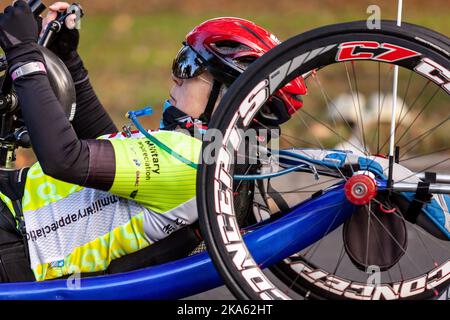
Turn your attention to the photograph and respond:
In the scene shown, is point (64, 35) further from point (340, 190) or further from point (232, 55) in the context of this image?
point (340, 190)

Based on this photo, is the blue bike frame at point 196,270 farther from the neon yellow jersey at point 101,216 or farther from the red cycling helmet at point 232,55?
the red cycling helmet at point 232,55

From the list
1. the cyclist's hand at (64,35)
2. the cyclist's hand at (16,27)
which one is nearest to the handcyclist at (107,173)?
the cyclist's hand at (16,27)

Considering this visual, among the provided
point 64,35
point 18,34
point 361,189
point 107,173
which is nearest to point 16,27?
point 18,34

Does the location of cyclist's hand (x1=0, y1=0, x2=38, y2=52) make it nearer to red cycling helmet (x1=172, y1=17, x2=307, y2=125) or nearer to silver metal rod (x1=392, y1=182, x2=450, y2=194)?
red cycling helmet (x1=172, y1=17, x2=307, y2=125)

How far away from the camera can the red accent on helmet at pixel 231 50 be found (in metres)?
3.81

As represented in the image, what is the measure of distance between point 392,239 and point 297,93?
0.68 metres

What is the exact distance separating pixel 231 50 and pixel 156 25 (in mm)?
9730

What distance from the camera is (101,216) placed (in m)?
3.77

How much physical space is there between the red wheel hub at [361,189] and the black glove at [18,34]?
46.9 inches

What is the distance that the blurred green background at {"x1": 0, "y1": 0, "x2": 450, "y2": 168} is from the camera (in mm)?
10789

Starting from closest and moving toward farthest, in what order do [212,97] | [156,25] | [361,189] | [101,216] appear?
[361,189] < [101,216] < [212,97] < [156,25]

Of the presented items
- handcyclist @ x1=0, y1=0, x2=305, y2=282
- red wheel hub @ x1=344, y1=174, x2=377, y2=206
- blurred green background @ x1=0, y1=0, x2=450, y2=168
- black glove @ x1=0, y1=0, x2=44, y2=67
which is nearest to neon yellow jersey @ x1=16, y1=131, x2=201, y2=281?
handcyclist @ x1=0, y1=0, x2=305, y2=282

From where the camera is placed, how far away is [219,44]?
3834 mm
